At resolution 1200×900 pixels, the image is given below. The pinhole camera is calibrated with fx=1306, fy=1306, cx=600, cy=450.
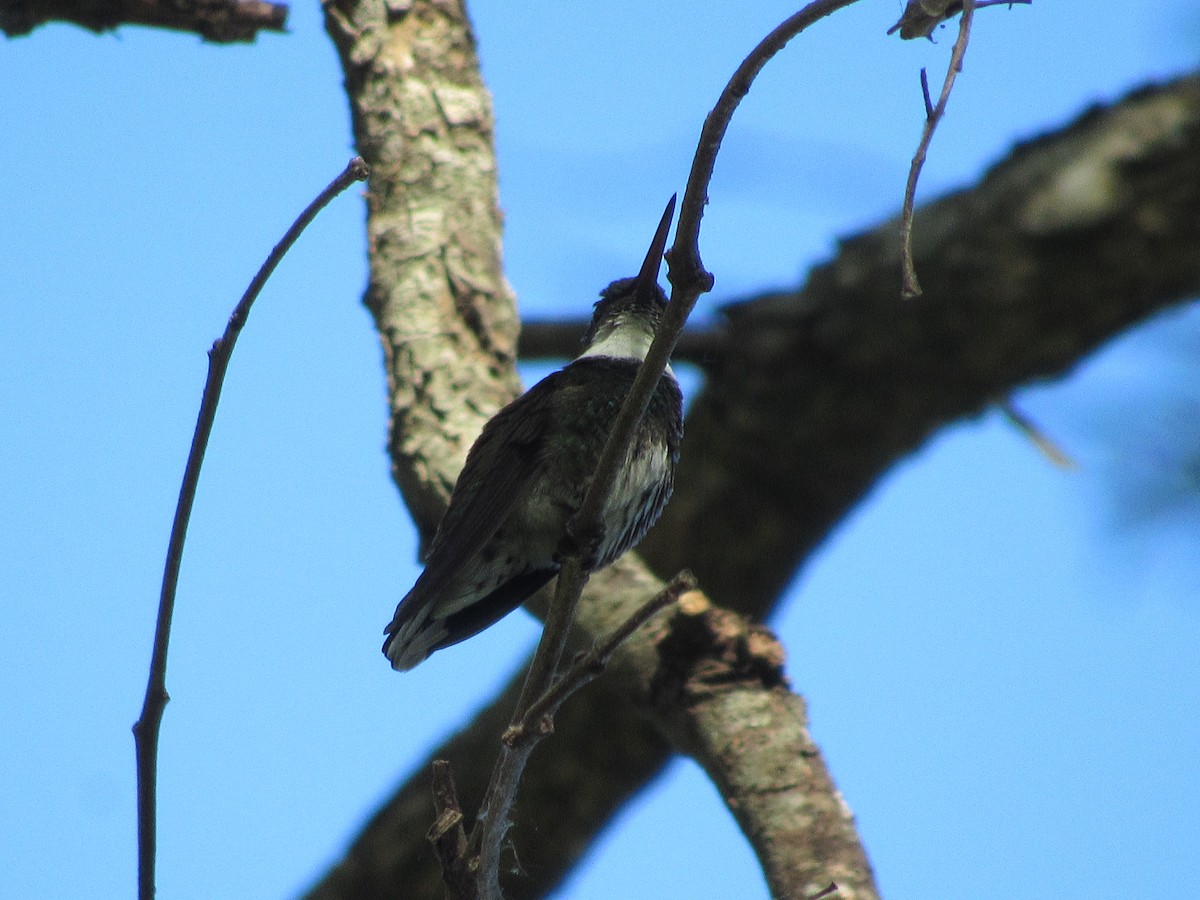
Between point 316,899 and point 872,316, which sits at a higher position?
point 872,316

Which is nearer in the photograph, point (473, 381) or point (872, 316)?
point (473, 381)

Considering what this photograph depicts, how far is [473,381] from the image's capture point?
3.96 metres

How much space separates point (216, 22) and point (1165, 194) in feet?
10.1

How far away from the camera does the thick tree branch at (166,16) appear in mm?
4074

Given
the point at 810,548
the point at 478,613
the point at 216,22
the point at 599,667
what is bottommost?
the point at 599,667

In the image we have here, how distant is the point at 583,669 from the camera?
1.90 meters

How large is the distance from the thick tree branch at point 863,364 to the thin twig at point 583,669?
6.63 ft

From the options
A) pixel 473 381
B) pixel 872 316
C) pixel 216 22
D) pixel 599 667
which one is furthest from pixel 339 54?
pixel 599 667

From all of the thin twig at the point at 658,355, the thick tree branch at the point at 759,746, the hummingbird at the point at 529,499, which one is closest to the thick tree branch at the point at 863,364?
the hummingbird at the point at 529,499

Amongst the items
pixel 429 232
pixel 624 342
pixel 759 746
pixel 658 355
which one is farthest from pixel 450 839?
pixel 429 232

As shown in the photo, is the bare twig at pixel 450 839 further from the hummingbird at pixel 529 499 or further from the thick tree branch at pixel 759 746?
the hummingbird at pixel 529 499

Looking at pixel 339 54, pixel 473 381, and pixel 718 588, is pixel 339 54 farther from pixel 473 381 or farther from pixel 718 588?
pixel 718 588

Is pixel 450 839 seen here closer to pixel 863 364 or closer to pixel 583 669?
pixel 583 669

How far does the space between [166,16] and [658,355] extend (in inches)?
111
